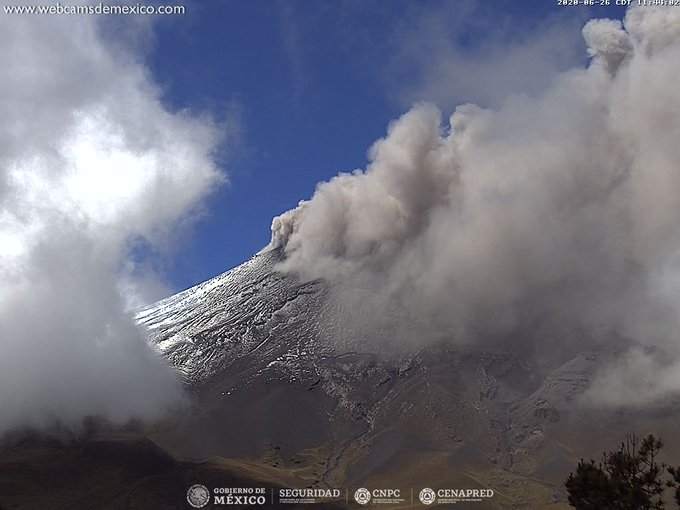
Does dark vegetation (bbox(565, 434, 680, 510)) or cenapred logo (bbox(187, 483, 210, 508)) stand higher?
cenapred logo (bbox(187, 483, 210, 508))

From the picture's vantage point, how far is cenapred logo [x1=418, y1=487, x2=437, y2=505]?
481ft

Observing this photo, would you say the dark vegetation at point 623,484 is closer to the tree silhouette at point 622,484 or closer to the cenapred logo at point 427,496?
the tree silhouette at point 622,484

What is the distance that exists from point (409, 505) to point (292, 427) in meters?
56.1

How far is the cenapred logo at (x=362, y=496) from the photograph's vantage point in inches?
5866

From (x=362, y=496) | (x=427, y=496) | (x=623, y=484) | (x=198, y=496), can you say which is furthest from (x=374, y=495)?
(x=623, y=484)

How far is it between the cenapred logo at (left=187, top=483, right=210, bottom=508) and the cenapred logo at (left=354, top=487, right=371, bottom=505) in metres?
31.9

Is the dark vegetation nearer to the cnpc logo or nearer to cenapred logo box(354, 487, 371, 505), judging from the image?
cenapred logo box(354, 487, 371, 505)

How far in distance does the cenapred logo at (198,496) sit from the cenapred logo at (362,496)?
1258 inches

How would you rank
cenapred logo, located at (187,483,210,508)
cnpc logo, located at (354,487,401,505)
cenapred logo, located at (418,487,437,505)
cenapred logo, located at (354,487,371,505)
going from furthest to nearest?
cnpc logo, located at (354,487,401,505), cenapred logo, located at (354,487,371,505), cenapred logo, located at (418,487,437,505), cenapred logo, located at (187,483,210,508)

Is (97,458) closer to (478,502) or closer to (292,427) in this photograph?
(292,427)

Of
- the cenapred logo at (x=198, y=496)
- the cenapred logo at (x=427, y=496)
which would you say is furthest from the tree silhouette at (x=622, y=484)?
the cenapred logo at (x=427, y=496)

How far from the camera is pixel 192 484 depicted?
14538 cm

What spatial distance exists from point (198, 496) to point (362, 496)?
35035mm

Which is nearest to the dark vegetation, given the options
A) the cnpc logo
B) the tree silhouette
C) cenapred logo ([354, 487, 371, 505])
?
the tree silhouette
